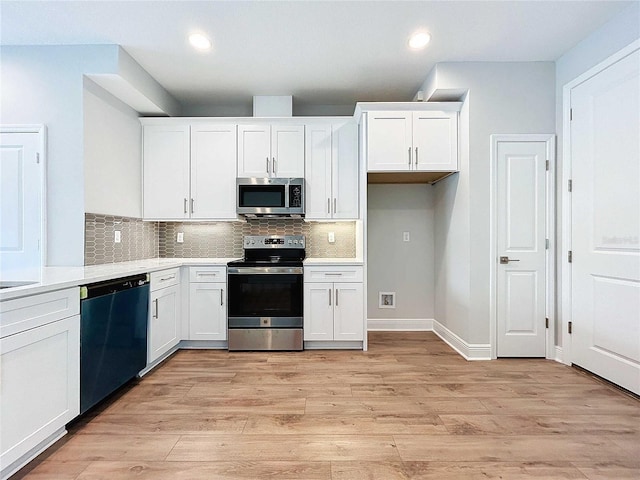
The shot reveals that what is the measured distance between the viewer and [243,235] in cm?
411

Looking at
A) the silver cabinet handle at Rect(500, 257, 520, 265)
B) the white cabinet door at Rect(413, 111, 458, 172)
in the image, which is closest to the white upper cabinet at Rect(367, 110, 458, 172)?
the white cabinet door at Rect(413, 111, 458, 172)

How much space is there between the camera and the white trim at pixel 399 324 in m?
4.20

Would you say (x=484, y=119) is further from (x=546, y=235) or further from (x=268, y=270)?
(x=268, y=270)

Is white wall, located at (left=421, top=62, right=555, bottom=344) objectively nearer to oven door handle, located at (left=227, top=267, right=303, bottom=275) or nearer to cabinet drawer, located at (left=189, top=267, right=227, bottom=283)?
oven door handle, located at (left=227, top=267, right=303, bottom=275)

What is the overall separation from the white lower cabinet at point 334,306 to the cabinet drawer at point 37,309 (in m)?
1.99

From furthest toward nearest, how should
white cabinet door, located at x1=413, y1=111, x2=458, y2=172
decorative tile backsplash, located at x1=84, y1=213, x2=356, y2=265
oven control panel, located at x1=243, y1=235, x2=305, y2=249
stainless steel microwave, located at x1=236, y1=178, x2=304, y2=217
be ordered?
decorative tile backsplash, located at x1=84, y1=213, x2=356, y2=265, oven control panel, located at x1=243, y1=235, x2=305, y2=249, stainless steel microwave, located at x1=236, y1=178, x2=304, y2=217, white cabinet door, located at x1=413, y1=111, x2=458, y2=172

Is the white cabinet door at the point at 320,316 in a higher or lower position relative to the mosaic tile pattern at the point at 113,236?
lower

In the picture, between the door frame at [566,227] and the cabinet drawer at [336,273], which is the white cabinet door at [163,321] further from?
the door frame at [566,227]

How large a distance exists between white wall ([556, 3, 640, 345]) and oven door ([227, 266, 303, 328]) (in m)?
2.43

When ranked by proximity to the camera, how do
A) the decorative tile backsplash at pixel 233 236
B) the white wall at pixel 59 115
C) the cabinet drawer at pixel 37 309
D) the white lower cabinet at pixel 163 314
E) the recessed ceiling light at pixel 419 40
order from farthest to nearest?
the decorative tile backsplash at pixel 233 236 → the white lower cabinet at pixel 163 314 → the white wall at pixel 59 115 → the recessed ceiling light at pixel 419 40 → the cabinet drawer at pixel 37 309

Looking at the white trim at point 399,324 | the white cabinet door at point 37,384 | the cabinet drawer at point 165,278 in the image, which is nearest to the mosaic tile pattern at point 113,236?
the cabinet drawer at point 165,278

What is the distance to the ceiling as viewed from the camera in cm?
241

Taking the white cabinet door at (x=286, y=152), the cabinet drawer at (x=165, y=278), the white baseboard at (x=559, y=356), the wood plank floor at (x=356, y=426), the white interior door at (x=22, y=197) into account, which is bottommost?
the wood plank floor at (x=356, y=426)

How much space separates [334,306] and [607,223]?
92.1 inches
